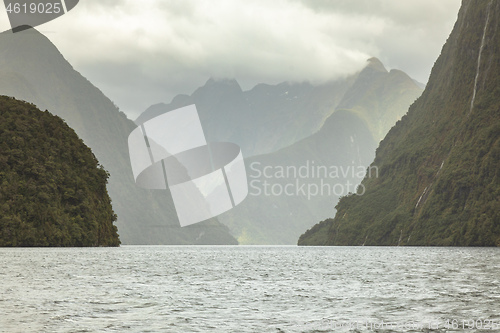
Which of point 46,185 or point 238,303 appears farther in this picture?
point 46,185

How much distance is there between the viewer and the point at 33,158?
15525 cm

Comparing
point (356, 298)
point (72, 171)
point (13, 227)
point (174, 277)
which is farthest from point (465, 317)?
point (72, 171)

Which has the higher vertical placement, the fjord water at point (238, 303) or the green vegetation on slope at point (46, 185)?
the green vegetation on slope at point (46, 185)

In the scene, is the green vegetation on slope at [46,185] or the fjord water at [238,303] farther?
the green vegetation on slope at [46,185]

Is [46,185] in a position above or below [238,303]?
above

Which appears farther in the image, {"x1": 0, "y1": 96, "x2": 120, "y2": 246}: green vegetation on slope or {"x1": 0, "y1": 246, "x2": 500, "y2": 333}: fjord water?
{"x1": 0, "y1": 96, "x2": 120, "y2": 246}: green vegetation on slope

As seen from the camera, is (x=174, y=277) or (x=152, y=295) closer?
(x=152, y=295)

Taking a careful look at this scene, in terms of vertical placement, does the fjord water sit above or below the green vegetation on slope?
below

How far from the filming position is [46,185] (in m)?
156

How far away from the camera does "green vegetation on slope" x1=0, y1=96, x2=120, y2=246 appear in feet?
475

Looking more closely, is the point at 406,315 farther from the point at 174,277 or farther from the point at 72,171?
the point at 72,171

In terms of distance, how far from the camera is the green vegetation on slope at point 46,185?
145m

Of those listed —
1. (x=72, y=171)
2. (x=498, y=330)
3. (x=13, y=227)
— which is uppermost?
(x=72, y=171)

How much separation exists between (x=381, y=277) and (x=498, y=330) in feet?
110
